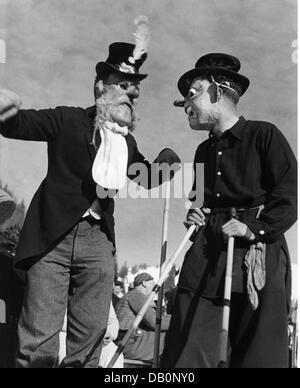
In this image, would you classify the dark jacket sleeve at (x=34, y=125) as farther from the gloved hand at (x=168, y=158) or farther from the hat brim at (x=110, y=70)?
the gloved hand at (x=168, y=158)

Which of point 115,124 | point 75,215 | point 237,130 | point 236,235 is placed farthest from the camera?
point 115,124

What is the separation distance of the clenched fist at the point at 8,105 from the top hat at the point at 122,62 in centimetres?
52

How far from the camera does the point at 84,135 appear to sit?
9.97 ft

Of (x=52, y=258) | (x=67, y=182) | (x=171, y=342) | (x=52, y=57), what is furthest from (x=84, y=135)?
(x=171, y=342)

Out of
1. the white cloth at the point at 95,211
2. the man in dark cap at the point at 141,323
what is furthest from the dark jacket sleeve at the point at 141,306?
the white cloth at the point at 95,211

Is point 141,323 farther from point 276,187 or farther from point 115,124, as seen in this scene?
point 276,187

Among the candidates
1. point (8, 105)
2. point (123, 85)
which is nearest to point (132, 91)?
point (123, 85)

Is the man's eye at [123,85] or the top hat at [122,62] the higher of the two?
the top hat at [122,62]

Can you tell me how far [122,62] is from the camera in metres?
3.13

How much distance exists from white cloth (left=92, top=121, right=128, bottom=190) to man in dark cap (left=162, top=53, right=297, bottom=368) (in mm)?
382

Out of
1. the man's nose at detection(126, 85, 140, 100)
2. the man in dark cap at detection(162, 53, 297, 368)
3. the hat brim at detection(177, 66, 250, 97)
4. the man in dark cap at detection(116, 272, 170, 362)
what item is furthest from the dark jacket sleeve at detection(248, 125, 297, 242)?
the man in dark cap at detection(116, 272, 170, 362)

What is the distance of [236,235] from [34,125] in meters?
1.10

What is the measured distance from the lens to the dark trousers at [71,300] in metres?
2.73

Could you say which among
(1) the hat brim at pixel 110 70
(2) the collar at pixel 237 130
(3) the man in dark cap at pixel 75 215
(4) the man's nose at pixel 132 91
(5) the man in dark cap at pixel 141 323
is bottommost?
(5) the man in dark cap at pixel 141 323
